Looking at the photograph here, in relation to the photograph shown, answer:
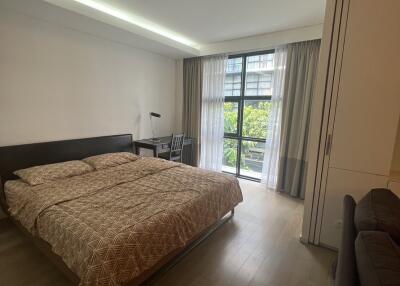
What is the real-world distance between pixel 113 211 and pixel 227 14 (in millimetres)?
2740

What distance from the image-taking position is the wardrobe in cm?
188

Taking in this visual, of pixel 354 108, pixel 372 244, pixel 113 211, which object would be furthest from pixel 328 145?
pixel 113 211

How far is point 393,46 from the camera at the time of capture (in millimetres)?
1844

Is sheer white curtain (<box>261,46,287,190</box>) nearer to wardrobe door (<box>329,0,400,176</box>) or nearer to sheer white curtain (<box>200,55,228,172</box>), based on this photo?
sheer white curtain (<box>200,55,228,172</box>)

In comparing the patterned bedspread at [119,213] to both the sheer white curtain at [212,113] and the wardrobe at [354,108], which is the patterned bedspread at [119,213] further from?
the sheer white curtain at [212,113]

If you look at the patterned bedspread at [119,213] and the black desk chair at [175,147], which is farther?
the black desk chair at [175,147]

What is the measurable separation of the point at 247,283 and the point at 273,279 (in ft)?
0.79

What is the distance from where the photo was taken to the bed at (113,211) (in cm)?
151

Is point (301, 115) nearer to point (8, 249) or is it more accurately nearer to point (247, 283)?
point (247, 283)

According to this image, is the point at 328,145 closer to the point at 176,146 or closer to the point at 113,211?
the point at 113,211

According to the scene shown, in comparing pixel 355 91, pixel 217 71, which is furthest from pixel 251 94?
pixel 355 91

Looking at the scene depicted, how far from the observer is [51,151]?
2941mm

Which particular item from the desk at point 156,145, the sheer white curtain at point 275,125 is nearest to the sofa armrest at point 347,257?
the sheer white curtain at point 275,125

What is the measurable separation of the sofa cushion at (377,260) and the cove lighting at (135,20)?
337 cm
